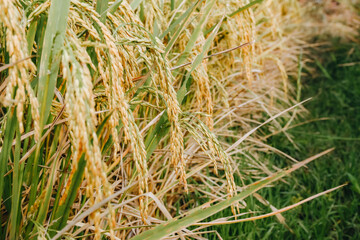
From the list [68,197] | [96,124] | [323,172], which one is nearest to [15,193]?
[68,197]

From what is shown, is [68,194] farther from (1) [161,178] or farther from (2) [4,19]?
(1) [161,178]

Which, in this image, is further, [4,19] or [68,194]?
[68,194]

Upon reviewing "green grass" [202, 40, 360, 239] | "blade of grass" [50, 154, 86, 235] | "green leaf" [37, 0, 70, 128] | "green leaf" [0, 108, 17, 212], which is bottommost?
"green grass" [202, 40, 360, 239]

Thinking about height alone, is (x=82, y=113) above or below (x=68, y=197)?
above

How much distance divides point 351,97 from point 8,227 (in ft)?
9.24

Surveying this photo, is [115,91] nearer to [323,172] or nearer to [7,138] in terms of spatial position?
[7,138]

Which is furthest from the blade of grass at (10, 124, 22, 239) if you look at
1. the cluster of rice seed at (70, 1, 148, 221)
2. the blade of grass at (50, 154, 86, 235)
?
the cluster of rice seed at (70, 1, 148, 221)

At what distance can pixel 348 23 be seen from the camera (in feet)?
13.8

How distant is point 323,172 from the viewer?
7.32 feet

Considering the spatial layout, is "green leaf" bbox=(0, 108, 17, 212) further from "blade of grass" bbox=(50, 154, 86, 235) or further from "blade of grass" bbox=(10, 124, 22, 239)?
"blade of grass" bbox=(50, 154, 86, 235)

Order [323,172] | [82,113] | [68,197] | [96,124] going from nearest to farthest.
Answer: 1. [82,113]
2. [96,124]
3. [68,197]
4. [323,172]

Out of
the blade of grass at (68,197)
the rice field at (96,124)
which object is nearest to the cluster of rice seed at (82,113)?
the rice field at (96,124)

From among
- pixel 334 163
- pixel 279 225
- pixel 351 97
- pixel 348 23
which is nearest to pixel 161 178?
pixel 279 225

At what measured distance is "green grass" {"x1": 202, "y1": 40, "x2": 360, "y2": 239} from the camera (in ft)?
5.76
